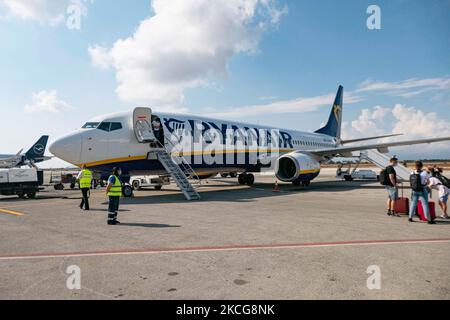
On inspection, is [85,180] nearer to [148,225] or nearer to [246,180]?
[148,225]

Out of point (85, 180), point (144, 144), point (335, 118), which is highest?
point (335, 118)

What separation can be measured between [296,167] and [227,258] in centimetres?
1509

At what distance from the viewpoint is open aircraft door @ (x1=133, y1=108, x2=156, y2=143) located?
15.7 metres

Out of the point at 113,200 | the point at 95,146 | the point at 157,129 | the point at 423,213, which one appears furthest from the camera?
the point at 157,129

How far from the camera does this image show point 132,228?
811 centimetres


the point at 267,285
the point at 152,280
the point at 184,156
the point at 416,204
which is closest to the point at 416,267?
the point at 267,285

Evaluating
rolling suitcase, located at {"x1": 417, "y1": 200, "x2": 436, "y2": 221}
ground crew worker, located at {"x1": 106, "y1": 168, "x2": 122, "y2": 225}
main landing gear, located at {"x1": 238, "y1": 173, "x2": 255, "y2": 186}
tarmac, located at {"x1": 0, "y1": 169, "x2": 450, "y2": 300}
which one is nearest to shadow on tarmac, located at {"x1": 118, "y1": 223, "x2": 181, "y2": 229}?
tarmac, located at {"x1": 0, "y1": 169, "x2": 450, "y2": 300}

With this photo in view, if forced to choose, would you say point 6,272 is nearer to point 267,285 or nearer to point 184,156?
point 267,285

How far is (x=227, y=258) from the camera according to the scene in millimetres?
5367

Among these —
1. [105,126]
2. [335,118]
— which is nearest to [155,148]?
[105,126]

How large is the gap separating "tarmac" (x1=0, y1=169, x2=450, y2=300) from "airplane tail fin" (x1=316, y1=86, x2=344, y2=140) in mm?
29245

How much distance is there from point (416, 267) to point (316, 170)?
16.6 meters

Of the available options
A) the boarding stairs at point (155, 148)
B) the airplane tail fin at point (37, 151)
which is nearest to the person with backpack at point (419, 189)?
the boarding stairs at point (155, 148)

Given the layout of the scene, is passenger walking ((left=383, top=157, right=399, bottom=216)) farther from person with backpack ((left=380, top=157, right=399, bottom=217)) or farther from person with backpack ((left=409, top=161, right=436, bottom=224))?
person with backpack ((left=409, top=161, right=436, bottom=224))
